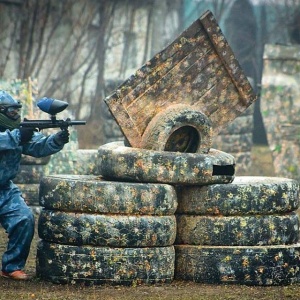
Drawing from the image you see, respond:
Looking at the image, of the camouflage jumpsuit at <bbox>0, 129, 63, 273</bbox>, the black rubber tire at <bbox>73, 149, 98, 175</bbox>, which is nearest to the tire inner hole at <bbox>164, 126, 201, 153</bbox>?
the camouflage jumpsuit at <bbox>0, 129, 63, 273</bbox>

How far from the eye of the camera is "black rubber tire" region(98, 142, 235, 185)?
7.21 m

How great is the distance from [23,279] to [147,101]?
1625 millimetres

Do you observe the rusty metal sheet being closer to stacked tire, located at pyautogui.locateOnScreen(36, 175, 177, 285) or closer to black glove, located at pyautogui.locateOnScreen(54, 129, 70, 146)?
black glove, located at pyautogui.locateOnScreen(54, 129, 70, 146)

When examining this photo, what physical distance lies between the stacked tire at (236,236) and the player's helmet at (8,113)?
1.43 m

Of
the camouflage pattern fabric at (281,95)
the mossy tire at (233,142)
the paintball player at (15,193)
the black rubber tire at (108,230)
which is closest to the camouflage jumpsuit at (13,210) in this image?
the paintball player at (15,193)

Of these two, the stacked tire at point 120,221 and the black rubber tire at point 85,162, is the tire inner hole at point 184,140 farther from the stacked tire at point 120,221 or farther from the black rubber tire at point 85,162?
the black rubber tire at point 85,162

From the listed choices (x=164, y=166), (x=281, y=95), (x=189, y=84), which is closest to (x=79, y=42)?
(x=281, y=95)

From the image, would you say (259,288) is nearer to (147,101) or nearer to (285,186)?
(285,186)

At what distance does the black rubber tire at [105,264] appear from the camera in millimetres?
7000

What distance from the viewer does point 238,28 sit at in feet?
75.5

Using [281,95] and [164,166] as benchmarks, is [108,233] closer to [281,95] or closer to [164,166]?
[164,166]

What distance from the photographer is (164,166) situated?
23.7 feet

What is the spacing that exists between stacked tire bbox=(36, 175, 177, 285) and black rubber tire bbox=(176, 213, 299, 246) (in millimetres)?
175

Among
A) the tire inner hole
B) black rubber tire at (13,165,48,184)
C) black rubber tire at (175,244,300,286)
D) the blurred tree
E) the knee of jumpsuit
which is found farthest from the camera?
the blurred tree
